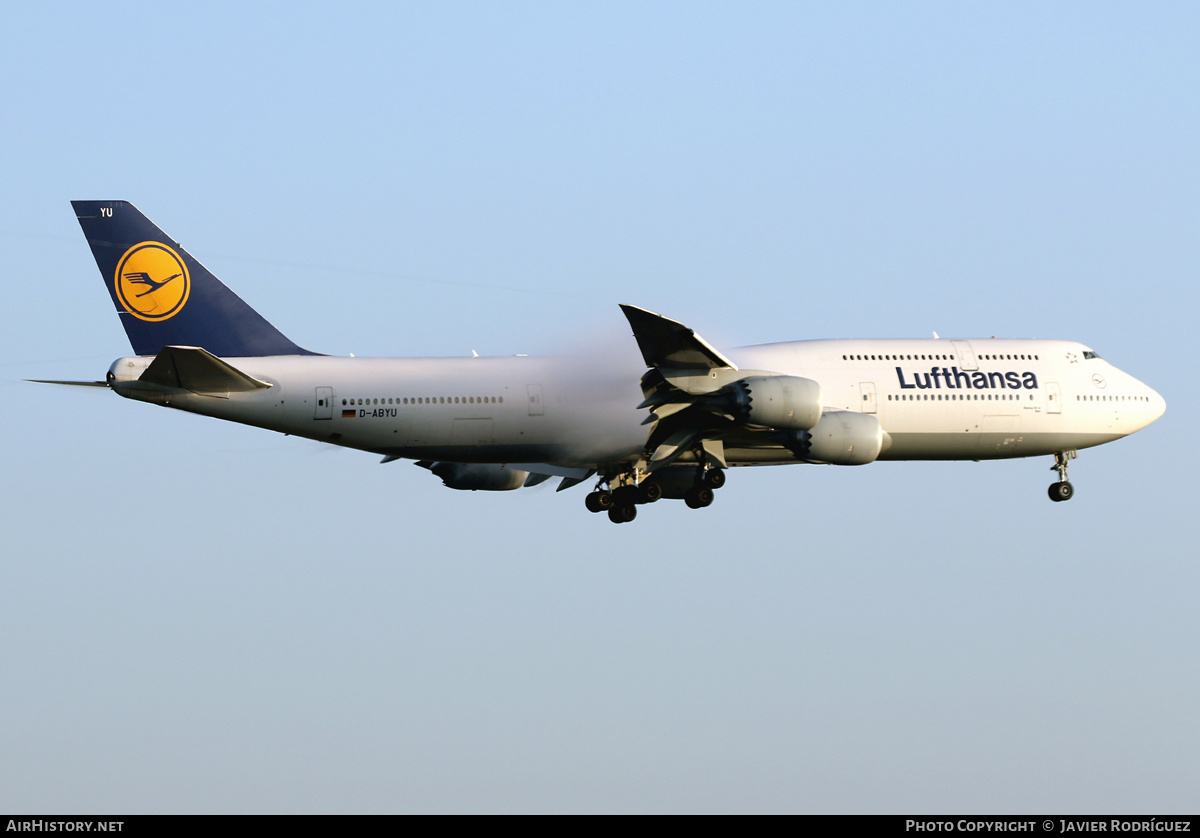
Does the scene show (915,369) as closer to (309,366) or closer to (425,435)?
(425,435)

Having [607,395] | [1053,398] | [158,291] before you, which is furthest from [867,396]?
[158,291]

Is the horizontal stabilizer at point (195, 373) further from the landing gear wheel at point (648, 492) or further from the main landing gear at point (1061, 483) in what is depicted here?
the main landing gear at point (1061, 483)

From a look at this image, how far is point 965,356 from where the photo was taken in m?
39.4

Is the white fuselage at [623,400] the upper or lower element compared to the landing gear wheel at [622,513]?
upper

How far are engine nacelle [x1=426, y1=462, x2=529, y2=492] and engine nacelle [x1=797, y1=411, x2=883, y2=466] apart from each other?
399 inches

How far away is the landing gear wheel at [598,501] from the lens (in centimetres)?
3881

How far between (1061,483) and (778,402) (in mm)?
11835

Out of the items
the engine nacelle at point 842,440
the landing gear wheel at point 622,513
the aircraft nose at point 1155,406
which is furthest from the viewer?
the aircraft nose at point 1155,406

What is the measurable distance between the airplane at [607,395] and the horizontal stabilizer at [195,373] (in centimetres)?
4

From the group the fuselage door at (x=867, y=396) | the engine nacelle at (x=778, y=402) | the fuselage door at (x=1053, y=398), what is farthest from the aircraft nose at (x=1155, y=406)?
the engine nacelle at (x=778, y=402)

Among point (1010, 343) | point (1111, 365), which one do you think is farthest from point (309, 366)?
point (1111, 365)

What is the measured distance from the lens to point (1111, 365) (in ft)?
136

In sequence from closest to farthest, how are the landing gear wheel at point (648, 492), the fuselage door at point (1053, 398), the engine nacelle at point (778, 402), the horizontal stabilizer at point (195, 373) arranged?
the horizontal stabilizer at point (195, 373)
the engine nacelle at point (778, 402)
the landing gear wheel at point (648, 492)
the fuselage door at point (1053, 398)

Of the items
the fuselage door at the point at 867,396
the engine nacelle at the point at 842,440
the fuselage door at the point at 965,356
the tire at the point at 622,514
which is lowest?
the tire at the point at 622,514
